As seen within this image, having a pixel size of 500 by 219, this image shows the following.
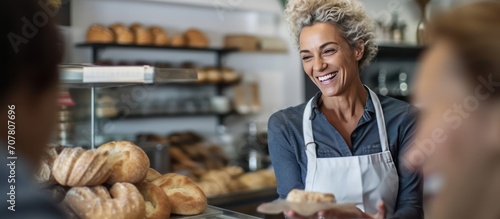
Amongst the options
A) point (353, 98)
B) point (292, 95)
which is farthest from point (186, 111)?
point (353, 98)

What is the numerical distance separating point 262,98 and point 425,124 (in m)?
4.69

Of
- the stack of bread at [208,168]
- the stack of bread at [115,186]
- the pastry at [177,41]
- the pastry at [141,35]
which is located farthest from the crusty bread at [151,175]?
the pastry at [177,41]

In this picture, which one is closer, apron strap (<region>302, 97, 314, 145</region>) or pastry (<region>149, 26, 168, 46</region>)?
apron strap (<region>302, 97, 314, 145</region>)

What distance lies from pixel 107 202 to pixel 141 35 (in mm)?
3273

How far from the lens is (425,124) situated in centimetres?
48

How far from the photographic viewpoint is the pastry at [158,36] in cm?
420

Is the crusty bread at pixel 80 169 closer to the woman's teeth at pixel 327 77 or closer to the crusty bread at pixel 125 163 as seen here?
the crusty bread at pixel 125 163

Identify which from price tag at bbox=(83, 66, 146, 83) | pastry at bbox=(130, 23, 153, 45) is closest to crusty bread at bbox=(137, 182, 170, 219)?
price tag at bbox=(83, 66, 146, 83)

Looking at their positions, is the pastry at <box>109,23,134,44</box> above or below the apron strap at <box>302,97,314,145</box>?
above

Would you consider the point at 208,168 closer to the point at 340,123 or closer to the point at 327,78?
the point at 340,123

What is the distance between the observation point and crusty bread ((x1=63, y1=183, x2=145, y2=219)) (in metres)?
0.94

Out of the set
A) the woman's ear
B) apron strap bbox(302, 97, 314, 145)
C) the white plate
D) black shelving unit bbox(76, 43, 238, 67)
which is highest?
black shelving unit bbox(76, 43, 238, 67)

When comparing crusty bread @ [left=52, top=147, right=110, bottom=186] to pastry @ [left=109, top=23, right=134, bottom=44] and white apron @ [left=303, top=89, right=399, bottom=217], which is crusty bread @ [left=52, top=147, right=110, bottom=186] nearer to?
white apron @ [left=303, top=89, right=399, bottom=217]

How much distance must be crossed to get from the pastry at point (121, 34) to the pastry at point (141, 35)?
0.06m
